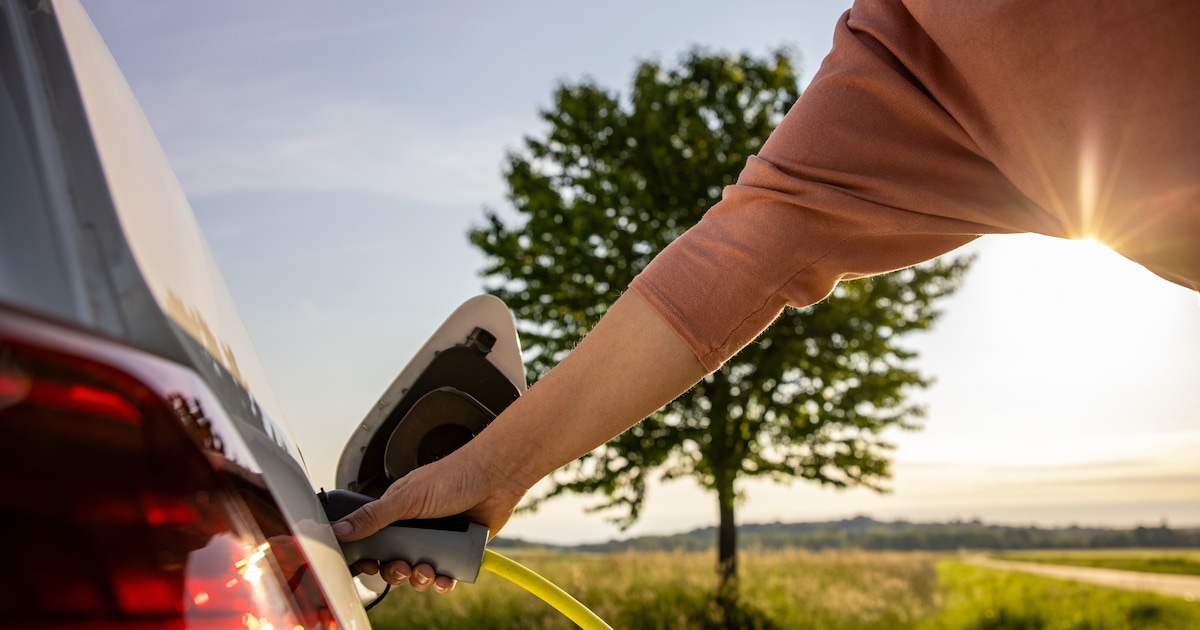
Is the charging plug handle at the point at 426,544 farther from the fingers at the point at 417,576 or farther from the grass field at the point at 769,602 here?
the grass field at the point at 769,602

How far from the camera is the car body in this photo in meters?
0.39

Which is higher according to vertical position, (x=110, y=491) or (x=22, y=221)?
(x=22, y=221)

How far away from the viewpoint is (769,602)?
33.0 feet

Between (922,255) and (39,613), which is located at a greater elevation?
(922,255)

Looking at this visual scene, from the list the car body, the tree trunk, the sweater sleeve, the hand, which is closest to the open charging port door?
the hand

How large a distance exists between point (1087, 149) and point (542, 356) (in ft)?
29.8

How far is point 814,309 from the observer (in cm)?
1073

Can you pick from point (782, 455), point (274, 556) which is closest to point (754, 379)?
point (782, 455)

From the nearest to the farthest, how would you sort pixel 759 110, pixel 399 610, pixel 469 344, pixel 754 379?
pixel 469 344 < pixel 399 610 < pixel 754 379 < pixel 759 110

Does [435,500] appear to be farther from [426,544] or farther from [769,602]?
[769,602]

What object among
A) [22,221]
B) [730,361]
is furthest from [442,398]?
[730,361]

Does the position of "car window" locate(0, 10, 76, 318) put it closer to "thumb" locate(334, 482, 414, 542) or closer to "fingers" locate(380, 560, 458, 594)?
"thumb" locate(334, 482, 414, 542)

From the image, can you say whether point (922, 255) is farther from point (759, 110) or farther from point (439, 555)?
point (759, 110)

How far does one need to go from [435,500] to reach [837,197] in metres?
0.62
